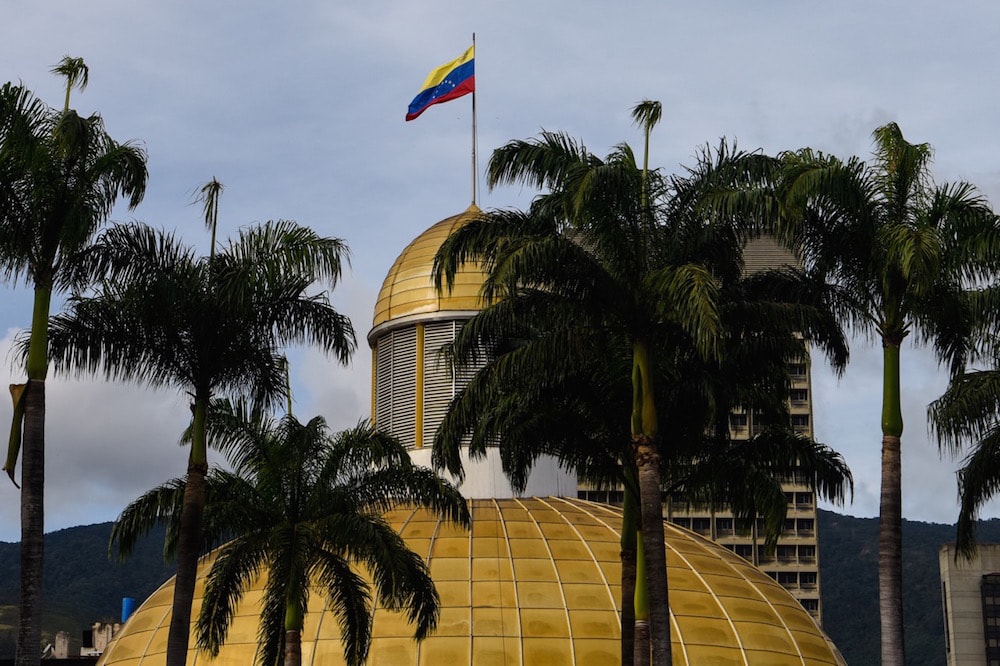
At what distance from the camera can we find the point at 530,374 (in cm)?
3225

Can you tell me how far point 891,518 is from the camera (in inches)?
1197

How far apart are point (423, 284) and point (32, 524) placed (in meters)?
29.7

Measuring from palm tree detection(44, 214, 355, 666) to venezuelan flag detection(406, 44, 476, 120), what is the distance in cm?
2584

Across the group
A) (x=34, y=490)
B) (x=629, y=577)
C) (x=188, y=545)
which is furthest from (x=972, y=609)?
(x=34, y=490)

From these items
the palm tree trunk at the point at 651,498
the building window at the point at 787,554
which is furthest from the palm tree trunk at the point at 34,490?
the building window at the point at 787,554

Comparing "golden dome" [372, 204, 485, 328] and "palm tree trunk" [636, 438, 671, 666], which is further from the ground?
"golden dome" [372, 204, 485, 328]

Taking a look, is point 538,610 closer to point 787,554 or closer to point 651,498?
point 651,498

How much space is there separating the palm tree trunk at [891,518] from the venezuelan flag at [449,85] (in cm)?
2984

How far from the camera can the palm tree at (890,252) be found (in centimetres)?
3033

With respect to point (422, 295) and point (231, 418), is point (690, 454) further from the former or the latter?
point (422, 295)


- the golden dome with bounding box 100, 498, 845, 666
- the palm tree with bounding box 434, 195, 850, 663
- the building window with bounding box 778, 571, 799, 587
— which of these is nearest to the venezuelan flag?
the golden dome with bounding box 100, 498, 845, 666

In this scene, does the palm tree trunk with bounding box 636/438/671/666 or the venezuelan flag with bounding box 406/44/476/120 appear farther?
the venezuelan flag with bounding box 406/44/476/120

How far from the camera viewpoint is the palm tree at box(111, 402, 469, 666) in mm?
36281

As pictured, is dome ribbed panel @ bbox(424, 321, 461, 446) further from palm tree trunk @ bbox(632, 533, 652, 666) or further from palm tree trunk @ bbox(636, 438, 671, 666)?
palm tree trunk @ bbox(636, 438, 671, 666)
